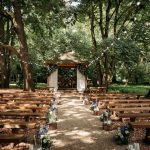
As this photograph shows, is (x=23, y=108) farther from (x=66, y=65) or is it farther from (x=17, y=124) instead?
(x=66, y=65)

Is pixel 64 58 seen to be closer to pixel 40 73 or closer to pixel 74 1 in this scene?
pixel 74 1

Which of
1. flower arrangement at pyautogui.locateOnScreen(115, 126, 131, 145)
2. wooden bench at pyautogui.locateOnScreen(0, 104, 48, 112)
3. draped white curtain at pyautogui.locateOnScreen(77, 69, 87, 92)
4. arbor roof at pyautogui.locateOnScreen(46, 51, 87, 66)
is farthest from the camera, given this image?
draped white curtain at pyautogui.locateOnScreen(77, 69, 87, 92)

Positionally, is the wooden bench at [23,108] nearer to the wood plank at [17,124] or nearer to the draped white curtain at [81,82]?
the wood plank at [17,124]

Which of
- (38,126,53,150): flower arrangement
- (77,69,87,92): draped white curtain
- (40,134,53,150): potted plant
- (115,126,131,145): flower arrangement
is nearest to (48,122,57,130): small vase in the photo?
(38,126,53,150): flower arrangement

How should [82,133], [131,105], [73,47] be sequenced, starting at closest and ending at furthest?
[82,133] < [131,105] < [73,47]

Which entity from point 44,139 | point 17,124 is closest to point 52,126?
point 44,139

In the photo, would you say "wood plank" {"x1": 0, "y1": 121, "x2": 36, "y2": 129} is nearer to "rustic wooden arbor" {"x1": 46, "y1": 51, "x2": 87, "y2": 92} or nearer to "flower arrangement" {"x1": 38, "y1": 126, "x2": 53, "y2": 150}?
"flower arrangement" {"x1": 38, "y1": 126, "x2": 53, "y2": 150}

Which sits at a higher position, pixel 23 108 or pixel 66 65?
pixel 66 65

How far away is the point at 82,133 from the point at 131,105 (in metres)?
2.79

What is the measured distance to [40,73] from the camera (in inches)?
1624

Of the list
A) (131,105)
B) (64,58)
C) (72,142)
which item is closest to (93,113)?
(131,105)

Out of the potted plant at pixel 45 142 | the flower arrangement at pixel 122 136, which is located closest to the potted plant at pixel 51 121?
the flower arrangement at pixel 122 136

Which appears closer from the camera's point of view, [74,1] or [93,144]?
Result: [93,144]

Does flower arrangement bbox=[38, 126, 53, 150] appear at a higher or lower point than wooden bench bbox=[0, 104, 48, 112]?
lower
